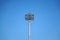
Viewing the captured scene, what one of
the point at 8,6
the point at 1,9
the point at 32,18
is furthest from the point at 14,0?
the point at 32,18

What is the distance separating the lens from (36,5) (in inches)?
100

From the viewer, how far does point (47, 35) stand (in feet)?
8.29

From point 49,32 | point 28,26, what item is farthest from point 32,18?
point 49,32

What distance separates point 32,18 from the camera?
251cm

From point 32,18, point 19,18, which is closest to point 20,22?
point 19,18

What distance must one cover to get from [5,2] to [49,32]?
113 centimetres

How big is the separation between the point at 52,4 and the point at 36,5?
0.34 meters

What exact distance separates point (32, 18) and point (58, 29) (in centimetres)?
60

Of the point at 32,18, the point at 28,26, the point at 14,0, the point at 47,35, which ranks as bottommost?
the point at 47,35

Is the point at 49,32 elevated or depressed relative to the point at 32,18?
depressed

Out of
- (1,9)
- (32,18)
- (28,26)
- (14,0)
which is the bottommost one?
(28,26)

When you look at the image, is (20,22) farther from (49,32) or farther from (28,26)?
(49,32)

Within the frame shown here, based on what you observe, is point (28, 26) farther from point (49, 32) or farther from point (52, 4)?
point (52, 4)

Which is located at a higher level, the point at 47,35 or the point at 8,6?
the point at 8,6
